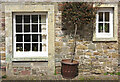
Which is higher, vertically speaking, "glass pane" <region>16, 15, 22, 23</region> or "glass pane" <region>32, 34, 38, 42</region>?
"glass pane" <region>16, 15, 22, 23</region>

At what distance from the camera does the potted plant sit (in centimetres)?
493

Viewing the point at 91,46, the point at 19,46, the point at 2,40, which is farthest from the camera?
the point at 19,46

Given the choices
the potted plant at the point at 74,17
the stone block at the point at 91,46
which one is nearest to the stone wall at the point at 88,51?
the stone block at the point at 91,46

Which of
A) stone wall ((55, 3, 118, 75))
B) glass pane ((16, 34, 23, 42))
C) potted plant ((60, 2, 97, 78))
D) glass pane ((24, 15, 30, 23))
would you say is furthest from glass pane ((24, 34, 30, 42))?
potted plant ((60, 2, 97, 78))

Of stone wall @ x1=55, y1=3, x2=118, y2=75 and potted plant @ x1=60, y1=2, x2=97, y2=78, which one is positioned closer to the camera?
potted plant @ x1=60, y1=2, x2=97, y2=78

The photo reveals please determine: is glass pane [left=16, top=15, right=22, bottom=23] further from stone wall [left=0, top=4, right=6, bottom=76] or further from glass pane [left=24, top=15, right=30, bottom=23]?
stone wall [left=0, top=4, right=6, bottom=76]

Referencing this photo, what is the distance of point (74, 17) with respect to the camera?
4.93 meters

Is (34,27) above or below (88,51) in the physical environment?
above

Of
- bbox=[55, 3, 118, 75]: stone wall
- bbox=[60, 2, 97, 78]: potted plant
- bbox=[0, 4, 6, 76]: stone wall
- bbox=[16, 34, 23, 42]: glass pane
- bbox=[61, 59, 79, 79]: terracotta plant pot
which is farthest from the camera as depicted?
bbox=[16, 34, 23, 42]: glass pane

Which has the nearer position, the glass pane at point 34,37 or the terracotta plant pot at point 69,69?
the terracotta plant pot at point 69,69

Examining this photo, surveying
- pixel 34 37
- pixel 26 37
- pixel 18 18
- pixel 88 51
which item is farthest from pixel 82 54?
pixel 18 18

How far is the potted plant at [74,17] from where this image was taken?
4930mm

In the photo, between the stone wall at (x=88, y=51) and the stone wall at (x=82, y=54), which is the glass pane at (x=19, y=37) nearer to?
the stone wall at (x=82, y=54)

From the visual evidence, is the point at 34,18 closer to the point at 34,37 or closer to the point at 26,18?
the point at 26,18
